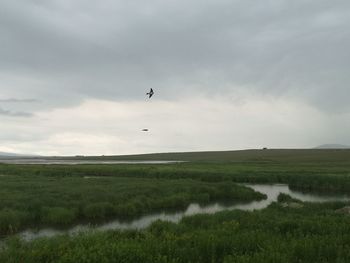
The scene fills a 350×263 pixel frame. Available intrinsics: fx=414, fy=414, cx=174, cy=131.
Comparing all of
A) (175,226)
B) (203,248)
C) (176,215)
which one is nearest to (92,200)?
(176,215)

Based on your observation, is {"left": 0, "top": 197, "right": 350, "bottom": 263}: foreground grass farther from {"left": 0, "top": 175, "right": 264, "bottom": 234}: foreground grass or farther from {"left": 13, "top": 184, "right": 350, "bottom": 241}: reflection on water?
{"left": 0, "top": 175, "right": 264, "bottom": 234}: foreground grass

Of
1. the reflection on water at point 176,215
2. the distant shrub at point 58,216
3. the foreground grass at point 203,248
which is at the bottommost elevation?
the reflection on water at point 176,215

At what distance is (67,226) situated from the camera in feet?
80.8

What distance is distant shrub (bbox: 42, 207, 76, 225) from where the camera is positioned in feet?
82.9

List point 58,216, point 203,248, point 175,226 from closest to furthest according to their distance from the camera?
point 203,248 < point 175,226 < point 58,216

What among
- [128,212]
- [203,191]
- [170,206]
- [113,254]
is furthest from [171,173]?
[113,254]

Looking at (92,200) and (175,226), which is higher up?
(92,200)

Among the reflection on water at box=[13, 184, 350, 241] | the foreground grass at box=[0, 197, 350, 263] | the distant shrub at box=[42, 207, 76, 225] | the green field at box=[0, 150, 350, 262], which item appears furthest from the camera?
the distant shrub at box=[42, 207, 76, 225]

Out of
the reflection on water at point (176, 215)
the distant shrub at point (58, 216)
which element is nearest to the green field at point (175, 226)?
the distant shrub at point (58, 216)

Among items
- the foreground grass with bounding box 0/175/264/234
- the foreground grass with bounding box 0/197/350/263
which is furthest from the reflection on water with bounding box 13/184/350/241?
the foreground grass with bounding box 0/197/350/263

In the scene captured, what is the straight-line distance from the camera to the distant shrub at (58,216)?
25.3 metres

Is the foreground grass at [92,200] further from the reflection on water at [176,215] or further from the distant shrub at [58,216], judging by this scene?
the reflection on water at [176,215]

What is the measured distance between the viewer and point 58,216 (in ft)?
83.4

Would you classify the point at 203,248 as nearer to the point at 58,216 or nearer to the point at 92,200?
the point at 58,216
